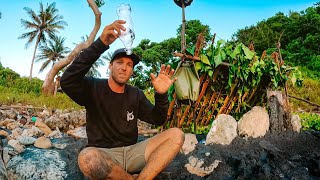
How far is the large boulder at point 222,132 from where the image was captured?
13.6 feet

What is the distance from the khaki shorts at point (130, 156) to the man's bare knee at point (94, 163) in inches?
8.6

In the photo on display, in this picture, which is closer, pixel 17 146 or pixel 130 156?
pixel 130 156

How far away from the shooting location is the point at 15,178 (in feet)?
12.4

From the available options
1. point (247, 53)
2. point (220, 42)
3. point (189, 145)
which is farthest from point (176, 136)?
point (247, 53)

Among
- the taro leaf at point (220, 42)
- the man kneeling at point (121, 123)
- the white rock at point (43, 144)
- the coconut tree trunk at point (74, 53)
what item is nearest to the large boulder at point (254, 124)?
the taro leaf at point (220, 42)

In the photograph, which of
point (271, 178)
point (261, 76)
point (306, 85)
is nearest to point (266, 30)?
point (306, 85)

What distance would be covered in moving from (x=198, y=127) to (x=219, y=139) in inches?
33.0

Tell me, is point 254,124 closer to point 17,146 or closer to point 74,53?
A: point 17,146

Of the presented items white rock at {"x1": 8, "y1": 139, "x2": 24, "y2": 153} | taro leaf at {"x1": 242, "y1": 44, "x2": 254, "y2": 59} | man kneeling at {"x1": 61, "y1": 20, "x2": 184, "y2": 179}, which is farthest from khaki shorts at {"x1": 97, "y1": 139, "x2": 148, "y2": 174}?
taro leaf at {"x1": 242, "y1": 44, "x2": 254, "y2": 59}

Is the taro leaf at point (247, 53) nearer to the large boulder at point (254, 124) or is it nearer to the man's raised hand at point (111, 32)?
the large boulder at point (254, 124)

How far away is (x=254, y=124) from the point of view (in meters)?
4.24

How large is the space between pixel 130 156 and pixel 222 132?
4.95 feet

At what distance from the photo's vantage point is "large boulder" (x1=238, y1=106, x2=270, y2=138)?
13.9 ft

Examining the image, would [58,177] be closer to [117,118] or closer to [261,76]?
[117,118]
